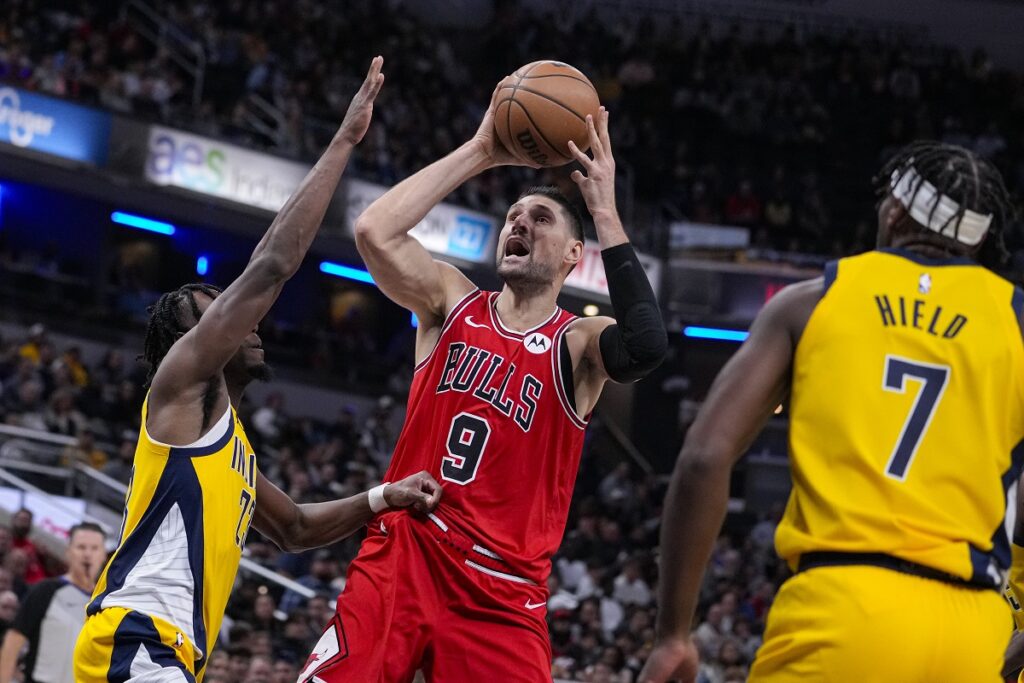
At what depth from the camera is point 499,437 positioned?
4.62 m

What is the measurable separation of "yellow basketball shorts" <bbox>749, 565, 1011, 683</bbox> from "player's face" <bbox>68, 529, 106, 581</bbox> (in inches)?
222

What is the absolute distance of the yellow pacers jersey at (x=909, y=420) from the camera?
9.73ft

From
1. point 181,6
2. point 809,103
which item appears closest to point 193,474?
point 181,6

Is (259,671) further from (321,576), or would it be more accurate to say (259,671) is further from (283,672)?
(321,576)

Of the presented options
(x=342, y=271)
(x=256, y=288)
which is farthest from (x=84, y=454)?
(x=342, y=271)

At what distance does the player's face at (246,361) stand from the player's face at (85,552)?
350cm

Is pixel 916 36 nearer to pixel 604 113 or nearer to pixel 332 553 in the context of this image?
pixel 332 553

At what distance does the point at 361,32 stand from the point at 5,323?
8.04 metres

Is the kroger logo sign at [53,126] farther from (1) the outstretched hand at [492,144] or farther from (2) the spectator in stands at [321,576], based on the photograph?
(1) the outstretched hand at [492,144]

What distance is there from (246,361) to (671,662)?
223cm

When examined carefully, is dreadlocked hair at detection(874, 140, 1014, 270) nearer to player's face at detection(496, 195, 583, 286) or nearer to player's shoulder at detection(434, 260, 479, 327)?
player's face at detection(496, 195, 583, 286)

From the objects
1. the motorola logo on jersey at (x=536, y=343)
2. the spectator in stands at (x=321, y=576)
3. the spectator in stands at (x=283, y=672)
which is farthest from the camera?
the spectator in stands at (x=321, y=576)

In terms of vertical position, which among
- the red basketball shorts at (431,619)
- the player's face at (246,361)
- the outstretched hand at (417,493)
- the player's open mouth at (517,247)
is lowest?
the red basketball shorts at (431,619)

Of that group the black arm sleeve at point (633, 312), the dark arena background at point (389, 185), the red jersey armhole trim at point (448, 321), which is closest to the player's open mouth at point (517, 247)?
the red jersey armhole trim at point (448, 321)
